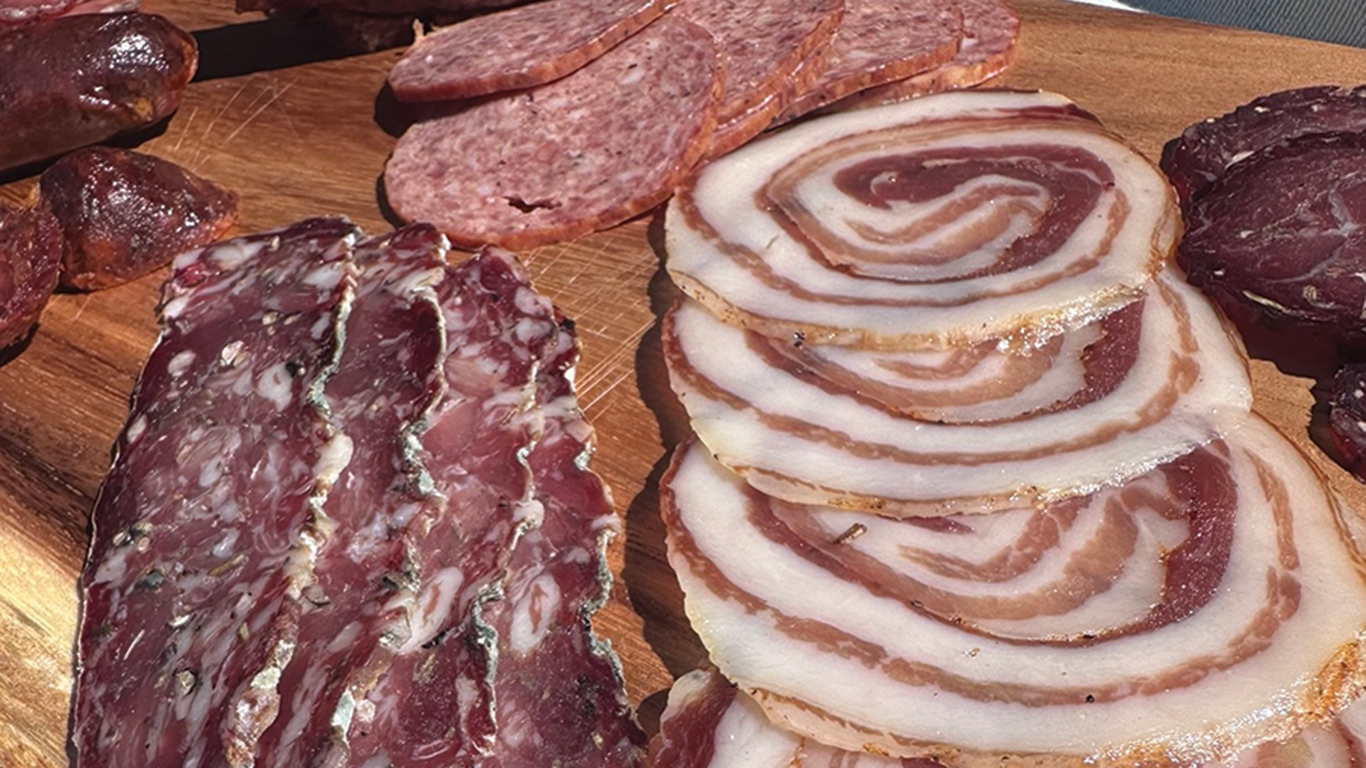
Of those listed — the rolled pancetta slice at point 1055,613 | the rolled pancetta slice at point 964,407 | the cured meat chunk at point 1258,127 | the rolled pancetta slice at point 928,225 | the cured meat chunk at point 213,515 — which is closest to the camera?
the rolled pancetta slice at point 1055,613

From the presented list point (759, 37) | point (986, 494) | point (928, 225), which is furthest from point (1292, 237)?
point (759, 37)

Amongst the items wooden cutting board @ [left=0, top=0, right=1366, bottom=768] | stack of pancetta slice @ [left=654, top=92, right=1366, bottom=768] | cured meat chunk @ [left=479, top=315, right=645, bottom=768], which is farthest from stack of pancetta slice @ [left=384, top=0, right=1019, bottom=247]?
cured meat chunk @ [left=479, top=315, right=645, bottom=768]

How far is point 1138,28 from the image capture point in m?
2.93

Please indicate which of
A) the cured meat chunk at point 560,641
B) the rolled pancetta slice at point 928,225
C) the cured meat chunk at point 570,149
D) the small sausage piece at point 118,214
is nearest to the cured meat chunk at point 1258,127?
the rolled pancetta slice at point 928,225

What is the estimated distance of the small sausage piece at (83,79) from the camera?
2787 mm

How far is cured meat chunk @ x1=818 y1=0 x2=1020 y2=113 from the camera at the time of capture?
9.25ft

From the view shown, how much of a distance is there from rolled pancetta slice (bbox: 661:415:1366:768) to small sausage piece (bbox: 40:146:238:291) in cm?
136

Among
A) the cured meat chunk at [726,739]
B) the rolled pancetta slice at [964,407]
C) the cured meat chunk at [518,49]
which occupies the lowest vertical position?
the cured meat chunk at [726,739]

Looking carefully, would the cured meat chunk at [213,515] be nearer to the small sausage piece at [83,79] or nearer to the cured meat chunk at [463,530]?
the cured meat chunk at [463,530]

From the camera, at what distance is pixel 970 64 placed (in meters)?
2.83

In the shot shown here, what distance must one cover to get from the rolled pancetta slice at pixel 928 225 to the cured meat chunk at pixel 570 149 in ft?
0.46

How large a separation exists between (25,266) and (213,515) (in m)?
0.87

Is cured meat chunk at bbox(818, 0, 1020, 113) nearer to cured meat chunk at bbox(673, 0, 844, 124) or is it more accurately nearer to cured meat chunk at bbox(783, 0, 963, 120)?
cured meat chunk at bbox(783, 0, 963, 120)

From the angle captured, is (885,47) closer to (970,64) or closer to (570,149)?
(970,64)
